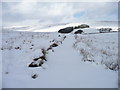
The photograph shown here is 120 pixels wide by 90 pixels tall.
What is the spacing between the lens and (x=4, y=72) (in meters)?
5.50

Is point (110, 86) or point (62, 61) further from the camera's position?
point (62, 61)

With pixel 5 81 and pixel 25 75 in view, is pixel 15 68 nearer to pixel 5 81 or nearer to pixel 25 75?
pixel 25 75

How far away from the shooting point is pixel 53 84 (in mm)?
4652

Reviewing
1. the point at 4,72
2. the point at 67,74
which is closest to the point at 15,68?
the point at 4,72

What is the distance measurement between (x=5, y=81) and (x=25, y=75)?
0.66 metres

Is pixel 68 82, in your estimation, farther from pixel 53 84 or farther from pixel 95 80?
pixel 95 80

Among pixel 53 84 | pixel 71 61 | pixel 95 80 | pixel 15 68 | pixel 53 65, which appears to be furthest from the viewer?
pixel 71 61

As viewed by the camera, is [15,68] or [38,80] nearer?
[38,80]

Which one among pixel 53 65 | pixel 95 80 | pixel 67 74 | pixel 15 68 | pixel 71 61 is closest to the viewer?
pixel 95 80

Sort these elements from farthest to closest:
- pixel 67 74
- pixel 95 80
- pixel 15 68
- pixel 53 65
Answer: pixel 53 65 < pixel 15 68 < pixel 67 74 < pixel 95 80

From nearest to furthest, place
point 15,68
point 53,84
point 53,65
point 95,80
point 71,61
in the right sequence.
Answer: point 53,84 < point 95,80 < point 15,68 < point 53,65 < point 71,61

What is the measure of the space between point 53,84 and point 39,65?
64.7 inches

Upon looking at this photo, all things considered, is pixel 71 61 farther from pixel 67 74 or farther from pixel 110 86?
pixel 110 86

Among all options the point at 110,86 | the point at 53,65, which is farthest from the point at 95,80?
the point at 53,65
